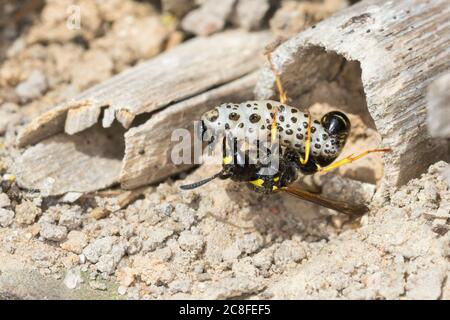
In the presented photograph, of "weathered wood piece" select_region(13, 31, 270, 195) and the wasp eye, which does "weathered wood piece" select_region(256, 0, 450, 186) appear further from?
"weathered wood piece" select_region(13, 31, 270, 195)

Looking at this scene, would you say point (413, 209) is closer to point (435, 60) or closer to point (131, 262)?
point (435, 60)

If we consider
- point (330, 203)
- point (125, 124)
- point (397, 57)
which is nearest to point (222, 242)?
point (330, 203)

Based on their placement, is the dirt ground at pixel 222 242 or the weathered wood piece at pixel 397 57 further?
the weathered wood piece at pixel 397 57

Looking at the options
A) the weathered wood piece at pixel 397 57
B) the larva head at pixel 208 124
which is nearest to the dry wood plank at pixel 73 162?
the larva head at pixel 208 124

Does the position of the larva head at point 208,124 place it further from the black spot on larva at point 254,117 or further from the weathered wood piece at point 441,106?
the weathered wood piece at point 441,106

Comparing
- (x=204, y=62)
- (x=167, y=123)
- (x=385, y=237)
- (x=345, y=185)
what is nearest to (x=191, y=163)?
(x=167, y=123)

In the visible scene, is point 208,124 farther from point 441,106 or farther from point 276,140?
point 441,106
